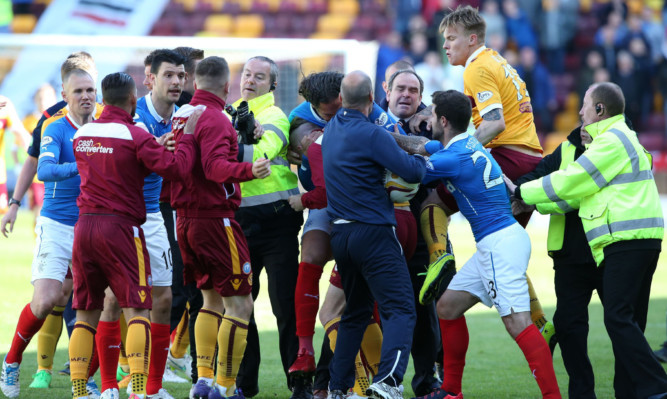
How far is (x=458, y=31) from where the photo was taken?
6758 millimetres

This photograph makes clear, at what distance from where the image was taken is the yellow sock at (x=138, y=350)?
565 cm

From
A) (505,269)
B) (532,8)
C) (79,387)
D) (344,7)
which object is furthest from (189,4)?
(505,269)

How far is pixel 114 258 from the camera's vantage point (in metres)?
5.56

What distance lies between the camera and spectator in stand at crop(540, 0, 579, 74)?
24312mm

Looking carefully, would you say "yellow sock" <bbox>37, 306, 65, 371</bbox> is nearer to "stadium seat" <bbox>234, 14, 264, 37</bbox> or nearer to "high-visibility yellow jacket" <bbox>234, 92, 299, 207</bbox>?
"high-visibility yellow jacket" <bbox>234, 92, 299, 207</bbox>

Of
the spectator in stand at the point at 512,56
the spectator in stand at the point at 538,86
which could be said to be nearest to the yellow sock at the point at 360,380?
the spectator in stand at the point at 538,86

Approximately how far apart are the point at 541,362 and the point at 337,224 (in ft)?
5.25

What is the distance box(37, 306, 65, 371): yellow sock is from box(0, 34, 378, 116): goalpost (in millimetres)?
6610

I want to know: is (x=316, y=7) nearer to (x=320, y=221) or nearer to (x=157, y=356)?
(x=320, y=221)

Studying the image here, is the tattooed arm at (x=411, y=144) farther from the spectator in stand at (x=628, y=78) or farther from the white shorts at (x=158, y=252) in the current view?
the spectator in stand at (x=628, y=78)

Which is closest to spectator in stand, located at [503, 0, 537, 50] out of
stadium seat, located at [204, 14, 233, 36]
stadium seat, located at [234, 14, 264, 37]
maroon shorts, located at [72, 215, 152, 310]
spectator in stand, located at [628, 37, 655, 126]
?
spectator in stand, located at [628, 37, 655, 126]

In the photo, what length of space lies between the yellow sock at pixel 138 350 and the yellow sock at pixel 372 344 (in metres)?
1.57

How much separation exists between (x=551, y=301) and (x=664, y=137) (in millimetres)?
14024

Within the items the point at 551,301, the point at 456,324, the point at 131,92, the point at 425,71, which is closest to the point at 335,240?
the point at 456,324
